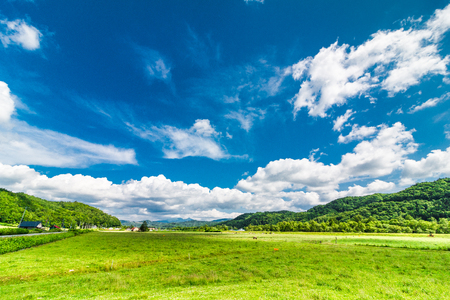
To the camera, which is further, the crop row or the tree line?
the tree line

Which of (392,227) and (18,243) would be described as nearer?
(18,243)

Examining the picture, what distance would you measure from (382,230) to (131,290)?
17695cm

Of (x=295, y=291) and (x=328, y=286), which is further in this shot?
(x=328, y=286)

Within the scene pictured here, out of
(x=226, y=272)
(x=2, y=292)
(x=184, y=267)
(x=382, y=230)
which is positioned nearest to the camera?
(x=2, y=292)

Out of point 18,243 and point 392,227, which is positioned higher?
point 392,227

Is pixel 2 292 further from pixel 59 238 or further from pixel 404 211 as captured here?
pixel 404 211

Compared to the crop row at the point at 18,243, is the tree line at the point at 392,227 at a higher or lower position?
higher

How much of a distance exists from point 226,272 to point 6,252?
52.3 m

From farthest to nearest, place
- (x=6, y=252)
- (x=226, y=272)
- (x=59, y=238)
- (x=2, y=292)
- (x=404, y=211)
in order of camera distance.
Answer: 1. (x=404, y=211)
2. (x=59, y=238)
3. (x=6, y=252)
4. (x=226, y=272)
5. (x=2, y=292)

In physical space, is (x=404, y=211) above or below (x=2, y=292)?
above

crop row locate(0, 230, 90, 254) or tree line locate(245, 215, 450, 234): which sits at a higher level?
tree line locate(245, 215, 450, 234)

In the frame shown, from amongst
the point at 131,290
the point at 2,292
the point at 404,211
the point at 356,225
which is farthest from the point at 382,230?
the point at 2,292

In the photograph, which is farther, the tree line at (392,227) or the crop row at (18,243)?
the tree line at (392,227)

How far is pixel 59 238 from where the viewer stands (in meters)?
77.2
